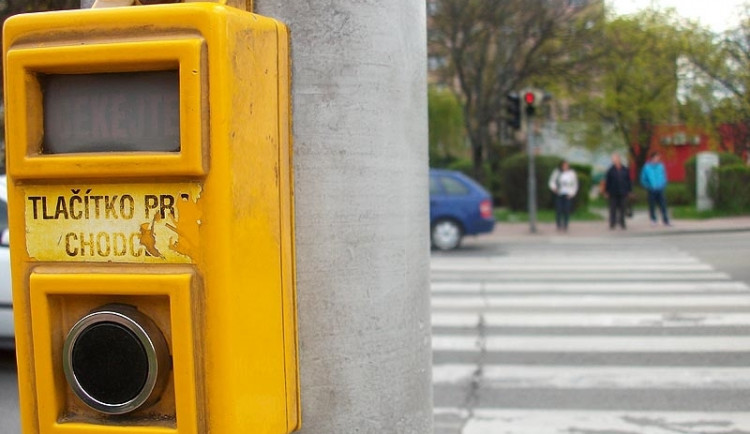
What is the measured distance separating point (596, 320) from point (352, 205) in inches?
276

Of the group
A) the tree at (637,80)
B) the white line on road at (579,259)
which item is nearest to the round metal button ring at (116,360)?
the white line on road at (579,259)

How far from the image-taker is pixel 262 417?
68.4 inches

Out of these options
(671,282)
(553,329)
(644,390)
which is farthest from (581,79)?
(644,390)

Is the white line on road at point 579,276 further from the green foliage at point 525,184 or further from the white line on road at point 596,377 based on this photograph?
the green foliage at point 525,184

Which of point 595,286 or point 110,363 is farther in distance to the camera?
point 595,286

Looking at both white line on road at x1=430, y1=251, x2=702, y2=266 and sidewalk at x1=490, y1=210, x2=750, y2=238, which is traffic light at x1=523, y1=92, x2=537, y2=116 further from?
white line on road at x1=430, y1=251, x2=702, y2=266

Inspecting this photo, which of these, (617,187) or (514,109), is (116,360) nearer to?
(514,109)

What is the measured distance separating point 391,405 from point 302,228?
446 mm

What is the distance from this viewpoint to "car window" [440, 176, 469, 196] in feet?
51.9

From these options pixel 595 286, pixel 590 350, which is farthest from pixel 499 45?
pixel 590 350

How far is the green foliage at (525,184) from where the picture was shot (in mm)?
24734

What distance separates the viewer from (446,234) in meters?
15.7

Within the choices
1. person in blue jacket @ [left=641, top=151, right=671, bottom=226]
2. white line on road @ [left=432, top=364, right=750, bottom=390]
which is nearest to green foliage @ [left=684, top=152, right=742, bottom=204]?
person in blue jacket @ [left=641, top=151, right=671, bottom=226]

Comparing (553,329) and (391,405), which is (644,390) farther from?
(391,405)
